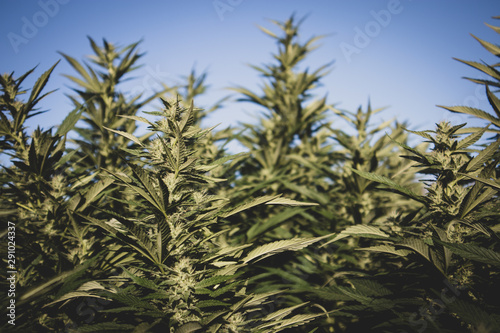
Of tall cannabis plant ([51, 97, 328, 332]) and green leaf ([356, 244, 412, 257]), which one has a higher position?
tall cannabis plant ([51, 97, 328, 332])

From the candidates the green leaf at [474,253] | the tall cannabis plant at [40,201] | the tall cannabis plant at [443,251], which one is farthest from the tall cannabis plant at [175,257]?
the green leaf at [474,253]

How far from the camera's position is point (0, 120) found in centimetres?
163

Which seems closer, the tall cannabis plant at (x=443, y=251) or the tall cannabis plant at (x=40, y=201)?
the tall cannabis plant at (x=443, y=251)

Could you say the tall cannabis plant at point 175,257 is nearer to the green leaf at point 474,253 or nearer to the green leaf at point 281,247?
the green leaf at point 281,247

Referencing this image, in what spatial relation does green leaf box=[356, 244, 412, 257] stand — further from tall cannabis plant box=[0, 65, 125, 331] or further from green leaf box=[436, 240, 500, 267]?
tall cannabis plant box=[0, 65, 125, 331]

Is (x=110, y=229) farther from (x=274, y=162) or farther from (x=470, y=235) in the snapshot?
(x=274, y=162)

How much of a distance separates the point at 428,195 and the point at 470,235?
294 millimetres

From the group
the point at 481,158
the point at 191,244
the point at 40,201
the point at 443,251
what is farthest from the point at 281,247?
the point at 40,201

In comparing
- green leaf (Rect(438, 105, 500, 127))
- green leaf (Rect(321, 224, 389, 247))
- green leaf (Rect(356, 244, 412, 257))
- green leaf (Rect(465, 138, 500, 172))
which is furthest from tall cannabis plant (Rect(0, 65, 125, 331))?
green leaf (Rect(438, 105, 500, 127))

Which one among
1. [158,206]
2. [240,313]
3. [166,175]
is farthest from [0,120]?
[240,313]

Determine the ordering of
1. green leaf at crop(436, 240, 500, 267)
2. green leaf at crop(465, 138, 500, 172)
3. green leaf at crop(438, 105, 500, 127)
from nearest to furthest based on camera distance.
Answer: green leaf at crop(436, 240, 500, 267) → green leaf at crop(465, 138, 500, 172) → green leaf at crop(438, 105, 500, 127)

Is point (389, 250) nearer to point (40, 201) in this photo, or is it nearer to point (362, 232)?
point (362, 232)

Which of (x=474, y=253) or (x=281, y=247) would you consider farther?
(x=281, y=247)

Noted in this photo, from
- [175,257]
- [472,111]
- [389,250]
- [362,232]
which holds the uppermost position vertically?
[472,111]
